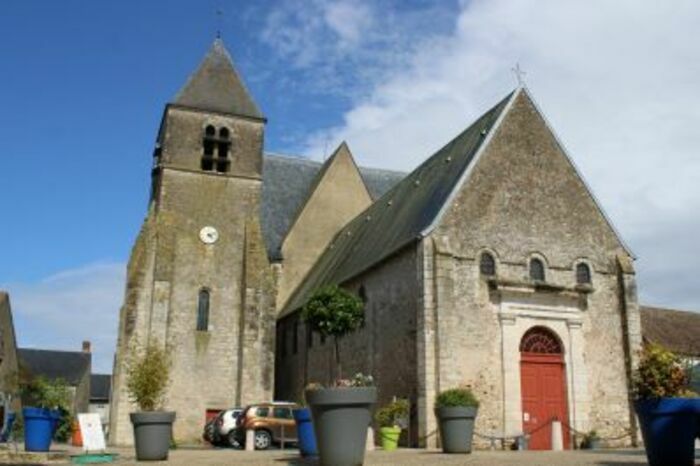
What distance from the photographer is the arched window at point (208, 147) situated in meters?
28.8

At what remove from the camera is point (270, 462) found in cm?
1046

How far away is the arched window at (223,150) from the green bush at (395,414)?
547 inches

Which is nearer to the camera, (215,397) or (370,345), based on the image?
(370,345)

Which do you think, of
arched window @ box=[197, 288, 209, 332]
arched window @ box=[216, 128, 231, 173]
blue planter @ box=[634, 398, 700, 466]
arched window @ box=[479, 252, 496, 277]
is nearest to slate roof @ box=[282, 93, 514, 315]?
arched window @ box=[479, 252, 496, 277]

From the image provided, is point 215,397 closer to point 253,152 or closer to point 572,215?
point 253,152

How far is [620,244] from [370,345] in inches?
295

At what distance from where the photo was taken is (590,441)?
18250 mm

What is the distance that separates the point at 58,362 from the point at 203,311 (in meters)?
31.4

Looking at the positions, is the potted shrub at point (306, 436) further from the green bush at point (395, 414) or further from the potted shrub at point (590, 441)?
the potted shrub at point (590, 441)

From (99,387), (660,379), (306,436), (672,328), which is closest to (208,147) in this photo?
(306,436)

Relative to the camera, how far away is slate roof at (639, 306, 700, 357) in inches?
1257

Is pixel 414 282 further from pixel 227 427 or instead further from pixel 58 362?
pixel 58 362

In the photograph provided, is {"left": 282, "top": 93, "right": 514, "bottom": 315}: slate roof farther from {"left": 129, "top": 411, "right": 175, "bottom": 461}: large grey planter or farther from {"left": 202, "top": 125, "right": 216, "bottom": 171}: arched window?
{"left": 129, "top": 411, "right": 175, "bottom": 461}: large grey planter

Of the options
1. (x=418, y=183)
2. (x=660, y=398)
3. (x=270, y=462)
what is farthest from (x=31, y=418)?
(x=418, y=183)
